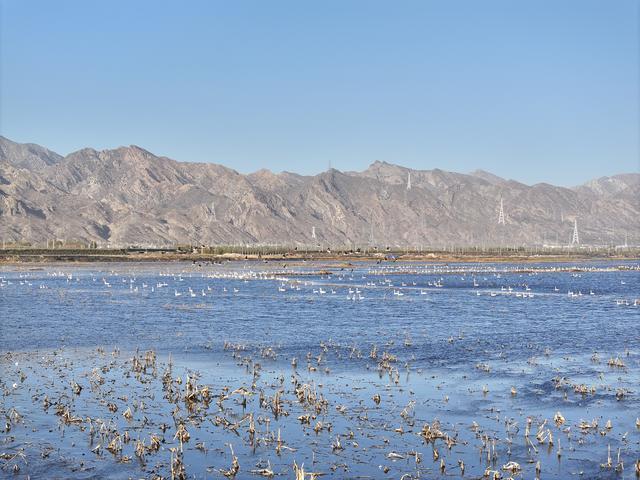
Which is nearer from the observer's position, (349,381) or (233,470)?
(233,470)

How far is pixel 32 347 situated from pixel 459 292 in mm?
56109

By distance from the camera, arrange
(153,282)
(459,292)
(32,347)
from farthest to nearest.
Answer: (153,282), (459,292), (32,347)

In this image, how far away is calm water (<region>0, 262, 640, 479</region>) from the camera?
68.5 feet

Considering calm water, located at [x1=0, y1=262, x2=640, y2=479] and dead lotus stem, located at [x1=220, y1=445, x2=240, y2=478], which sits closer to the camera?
dead lotus stem, located at [x1=220, y1=445, x2=240, y2=478]

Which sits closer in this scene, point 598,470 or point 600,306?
point 598,470

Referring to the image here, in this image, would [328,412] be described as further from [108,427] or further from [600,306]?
[600,306]

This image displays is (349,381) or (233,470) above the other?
(349,381)

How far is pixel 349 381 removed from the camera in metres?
31.0

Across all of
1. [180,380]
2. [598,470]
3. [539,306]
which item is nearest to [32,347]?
[180,380]

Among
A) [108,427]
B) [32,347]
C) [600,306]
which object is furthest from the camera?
[600,306]

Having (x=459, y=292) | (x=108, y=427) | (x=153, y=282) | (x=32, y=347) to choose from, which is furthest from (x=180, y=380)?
(x=153, y=282)

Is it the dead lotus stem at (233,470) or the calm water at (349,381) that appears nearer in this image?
the dead lotus stem at (233,470)

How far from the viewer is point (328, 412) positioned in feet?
84.0

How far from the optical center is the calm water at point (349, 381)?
68.5ft
